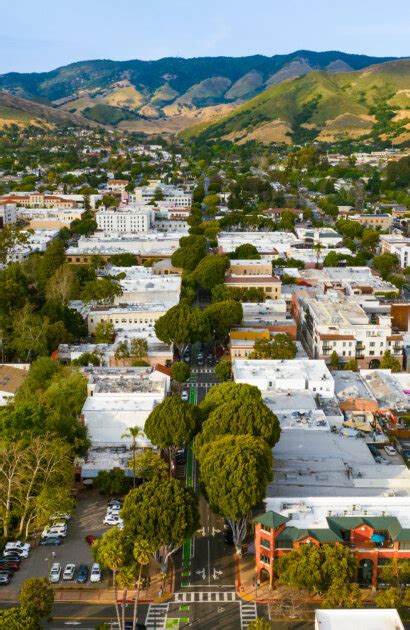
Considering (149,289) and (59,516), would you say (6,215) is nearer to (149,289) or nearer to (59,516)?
(149,289)

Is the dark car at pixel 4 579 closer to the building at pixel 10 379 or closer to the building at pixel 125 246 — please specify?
the building at pixel 10 379

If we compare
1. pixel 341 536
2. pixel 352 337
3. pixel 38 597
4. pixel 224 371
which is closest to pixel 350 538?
pixel 341 536

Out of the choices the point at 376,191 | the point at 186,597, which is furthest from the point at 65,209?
the point at 186,597

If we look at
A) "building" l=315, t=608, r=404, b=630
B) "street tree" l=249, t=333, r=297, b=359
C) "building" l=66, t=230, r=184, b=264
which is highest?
"building" l=66, t=230, r=184, b=264

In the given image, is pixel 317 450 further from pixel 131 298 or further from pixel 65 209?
pixel 65 209

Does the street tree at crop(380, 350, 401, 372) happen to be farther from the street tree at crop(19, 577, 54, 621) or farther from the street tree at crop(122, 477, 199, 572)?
the street tree at crop(19, 577, 54, 621)

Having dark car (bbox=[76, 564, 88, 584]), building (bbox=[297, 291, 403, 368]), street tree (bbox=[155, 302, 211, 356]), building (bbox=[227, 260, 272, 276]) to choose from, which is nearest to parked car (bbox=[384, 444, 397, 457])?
building (bbox=[297, 291, 403, 368])
